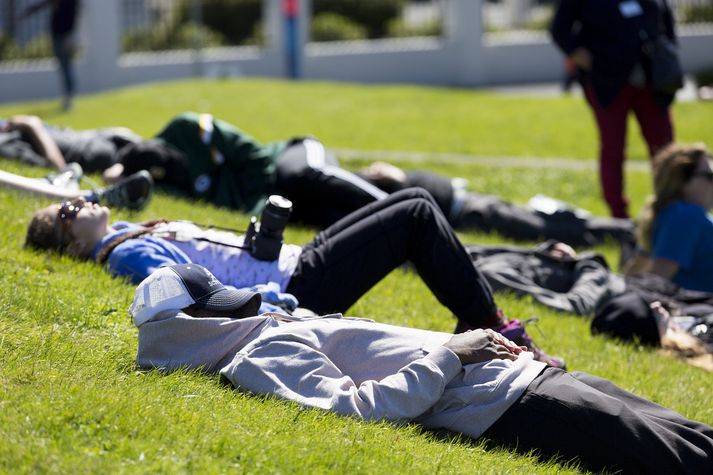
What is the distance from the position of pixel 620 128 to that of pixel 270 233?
15.0 ft

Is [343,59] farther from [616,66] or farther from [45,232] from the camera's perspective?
[45,232]

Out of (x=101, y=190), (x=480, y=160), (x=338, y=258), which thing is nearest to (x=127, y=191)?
(x=101, y=190)

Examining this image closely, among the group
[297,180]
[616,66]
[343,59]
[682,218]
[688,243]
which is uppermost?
[616,66]

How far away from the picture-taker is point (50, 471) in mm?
3068

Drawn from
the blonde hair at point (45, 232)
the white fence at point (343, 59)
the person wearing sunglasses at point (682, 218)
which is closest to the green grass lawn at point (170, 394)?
the blonde hair at point (45, 232)

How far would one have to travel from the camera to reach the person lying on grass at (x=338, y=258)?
503 centimetres

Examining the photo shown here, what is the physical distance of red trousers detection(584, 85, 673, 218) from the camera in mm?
8719

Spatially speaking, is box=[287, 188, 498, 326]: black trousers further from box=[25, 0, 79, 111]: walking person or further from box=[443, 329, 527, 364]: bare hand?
box=[25, 0, 79, 111]: walking person

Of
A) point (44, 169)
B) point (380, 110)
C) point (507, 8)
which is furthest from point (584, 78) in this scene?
point (507, 8)

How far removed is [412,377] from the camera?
392 cm

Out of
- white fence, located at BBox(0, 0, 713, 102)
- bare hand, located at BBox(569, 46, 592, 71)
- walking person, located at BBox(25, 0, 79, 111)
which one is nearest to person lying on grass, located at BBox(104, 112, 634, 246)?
bare hand, located at BBox(569, 46, 592, 71)

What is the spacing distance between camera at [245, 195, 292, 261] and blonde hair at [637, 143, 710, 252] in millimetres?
2914

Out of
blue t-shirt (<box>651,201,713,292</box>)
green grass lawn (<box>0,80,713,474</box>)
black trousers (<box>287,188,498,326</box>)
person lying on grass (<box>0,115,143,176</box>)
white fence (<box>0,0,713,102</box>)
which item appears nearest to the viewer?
A: green grass lawn (<box>0,80,713,474</box>)

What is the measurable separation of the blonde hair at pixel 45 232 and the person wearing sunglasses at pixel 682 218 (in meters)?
3.75
